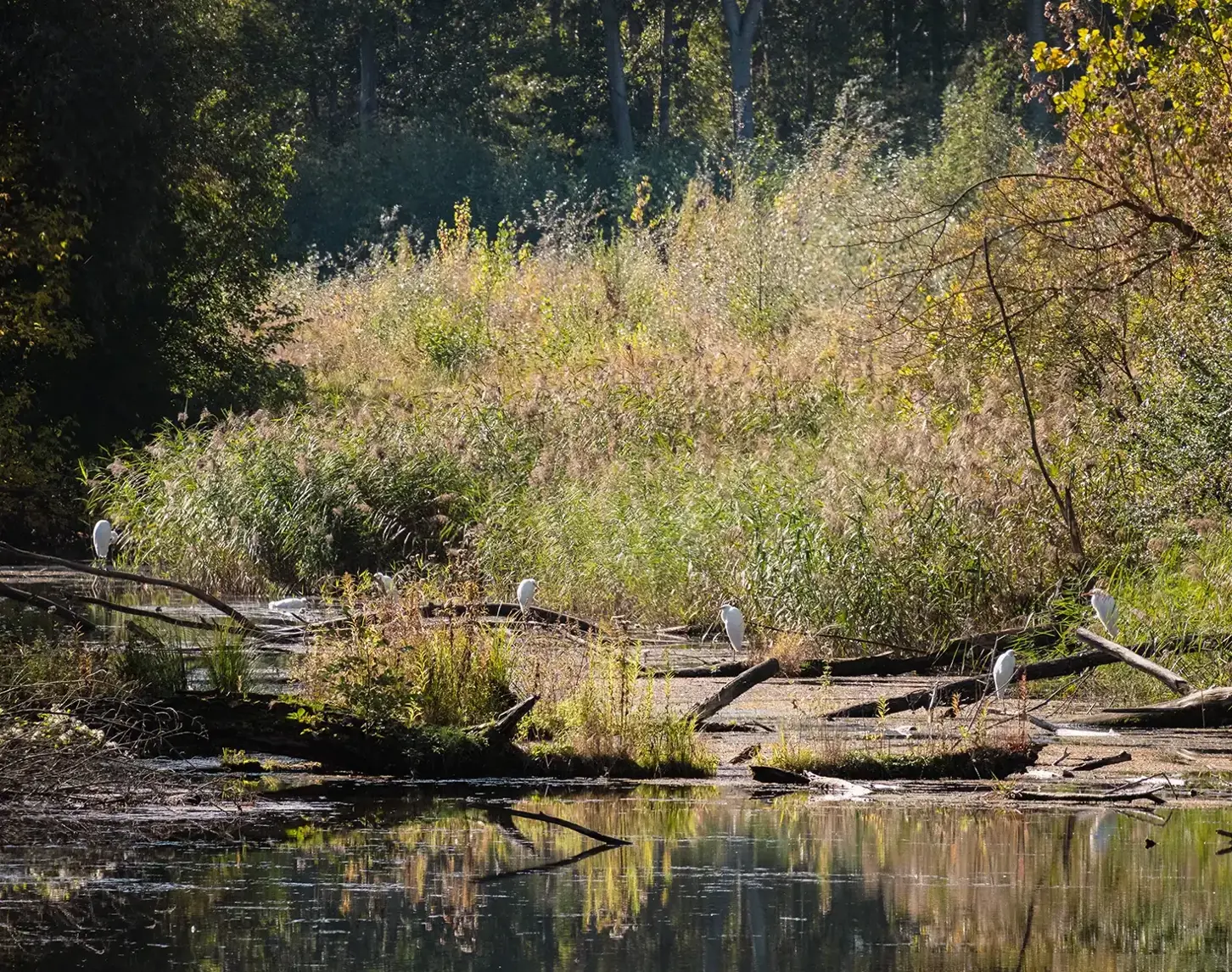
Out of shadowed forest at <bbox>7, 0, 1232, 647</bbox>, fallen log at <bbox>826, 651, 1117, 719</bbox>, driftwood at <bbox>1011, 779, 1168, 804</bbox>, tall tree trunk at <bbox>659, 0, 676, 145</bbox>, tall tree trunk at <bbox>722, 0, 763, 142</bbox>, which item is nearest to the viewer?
driftwood at <bbox>1011, 779, 1168, 804</bbox>

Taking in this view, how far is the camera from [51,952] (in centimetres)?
720

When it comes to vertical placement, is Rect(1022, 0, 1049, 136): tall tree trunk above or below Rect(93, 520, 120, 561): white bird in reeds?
above

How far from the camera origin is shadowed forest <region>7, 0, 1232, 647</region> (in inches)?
636

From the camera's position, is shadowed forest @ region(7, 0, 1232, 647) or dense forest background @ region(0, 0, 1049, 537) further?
dense forest background @ region(0, 0, 1049, 537)

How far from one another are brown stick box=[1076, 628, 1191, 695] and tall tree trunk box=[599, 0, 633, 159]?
43083 millimetres

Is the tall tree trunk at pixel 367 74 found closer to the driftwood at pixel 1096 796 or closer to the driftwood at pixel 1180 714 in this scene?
the driftwood at pixel 1180 714

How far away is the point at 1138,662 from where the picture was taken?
1195cm

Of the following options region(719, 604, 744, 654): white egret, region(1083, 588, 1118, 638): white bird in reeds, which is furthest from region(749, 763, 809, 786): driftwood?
region(719, 604, 744, 654): white egret

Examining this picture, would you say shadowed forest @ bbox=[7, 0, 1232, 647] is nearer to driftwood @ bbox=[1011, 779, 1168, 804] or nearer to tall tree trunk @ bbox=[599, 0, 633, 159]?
driftwood @ bbox=[1011, 779, 1168, 804]

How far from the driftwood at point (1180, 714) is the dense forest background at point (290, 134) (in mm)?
8472

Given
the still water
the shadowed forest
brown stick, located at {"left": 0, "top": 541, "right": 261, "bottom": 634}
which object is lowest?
the still water

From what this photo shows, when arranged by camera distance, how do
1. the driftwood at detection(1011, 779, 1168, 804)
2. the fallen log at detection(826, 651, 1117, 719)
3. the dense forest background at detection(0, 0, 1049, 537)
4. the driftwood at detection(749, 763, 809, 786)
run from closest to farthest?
the driftwood at detection(1011, 779, 1168, 804), the driftwood at detection(749, 763, 809, 786), the fallen log at detection(826, 651, 1117, 719), the dense forest background at detection(0, 0, 1049, 537)

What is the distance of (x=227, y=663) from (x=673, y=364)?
14.3 m

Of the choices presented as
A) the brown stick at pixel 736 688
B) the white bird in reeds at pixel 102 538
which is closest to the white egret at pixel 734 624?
the brown stick at pixel 736 688
